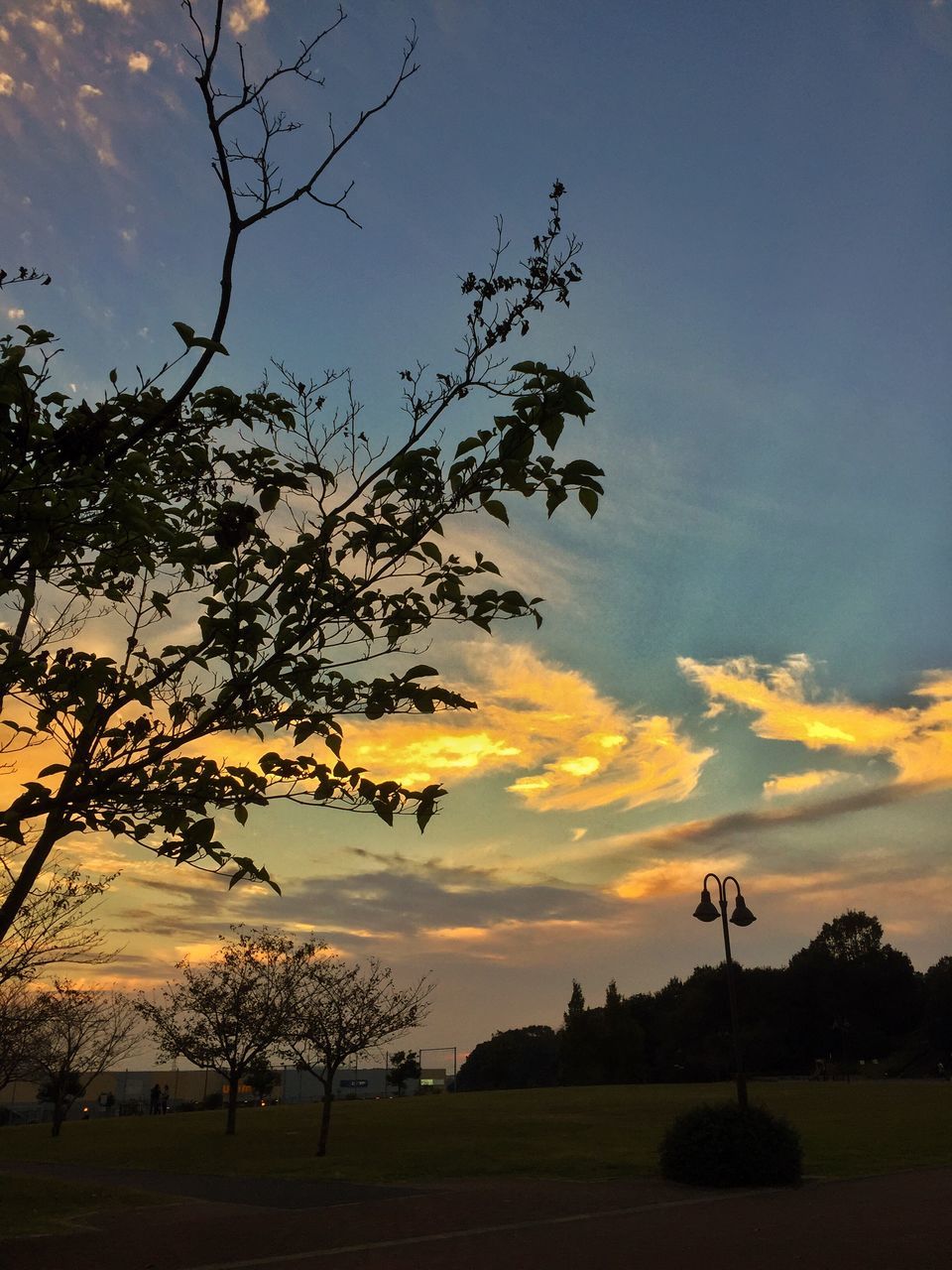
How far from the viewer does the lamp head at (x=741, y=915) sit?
2564 centimetres

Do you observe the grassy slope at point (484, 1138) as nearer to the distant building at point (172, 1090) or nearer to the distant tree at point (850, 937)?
the distant building at point (172, 1090)

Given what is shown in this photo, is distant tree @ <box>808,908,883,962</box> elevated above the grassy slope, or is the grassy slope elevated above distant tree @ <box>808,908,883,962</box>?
distant tree @ <box>808,908,883,962</box>

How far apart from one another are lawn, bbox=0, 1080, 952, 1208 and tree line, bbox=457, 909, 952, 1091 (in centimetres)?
4172

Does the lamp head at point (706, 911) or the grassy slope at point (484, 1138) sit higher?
the lamp head at point (706, 911)

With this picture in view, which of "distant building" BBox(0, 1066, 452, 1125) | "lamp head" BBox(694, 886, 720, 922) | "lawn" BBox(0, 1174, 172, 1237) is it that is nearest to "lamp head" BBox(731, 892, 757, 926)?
"lamp head" BBox(694, 886, 720, 922)

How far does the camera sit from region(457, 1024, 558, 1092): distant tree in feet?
391

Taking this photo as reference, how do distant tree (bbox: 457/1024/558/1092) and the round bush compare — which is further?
distant tree (bbox: 457/1024/558/1092)

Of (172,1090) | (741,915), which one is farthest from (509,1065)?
(741,915)

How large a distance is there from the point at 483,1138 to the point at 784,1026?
78.3m

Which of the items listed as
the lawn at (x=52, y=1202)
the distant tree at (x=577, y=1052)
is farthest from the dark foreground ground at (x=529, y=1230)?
the distant tree at (x=577, y=1052)

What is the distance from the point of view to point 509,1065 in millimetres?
120000

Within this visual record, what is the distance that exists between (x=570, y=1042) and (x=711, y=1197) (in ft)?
Answer: 286

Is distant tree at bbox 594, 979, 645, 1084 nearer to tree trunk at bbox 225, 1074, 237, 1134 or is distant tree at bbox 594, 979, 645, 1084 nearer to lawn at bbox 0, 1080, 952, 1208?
lawn at bbox 0, 1080, 952, 1208

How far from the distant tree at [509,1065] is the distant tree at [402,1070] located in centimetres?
2805
